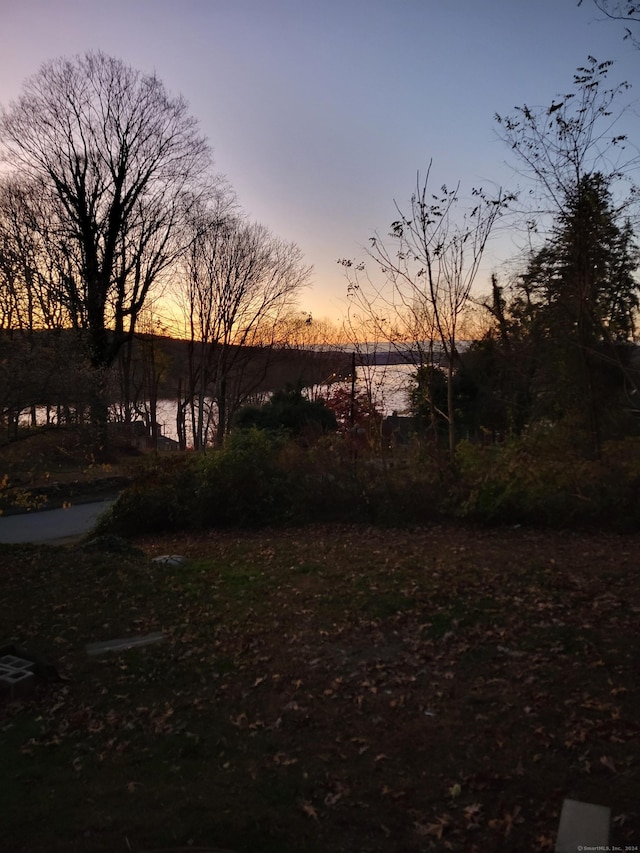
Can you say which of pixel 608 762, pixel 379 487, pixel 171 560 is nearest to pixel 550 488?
pixel 379 487

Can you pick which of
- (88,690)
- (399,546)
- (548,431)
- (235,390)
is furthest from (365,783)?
(235,390)

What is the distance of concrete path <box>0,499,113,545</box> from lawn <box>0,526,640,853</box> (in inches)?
229

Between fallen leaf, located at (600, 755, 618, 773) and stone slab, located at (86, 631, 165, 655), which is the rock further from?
A: fallen leaf, located at (600, 755, 618, 773)

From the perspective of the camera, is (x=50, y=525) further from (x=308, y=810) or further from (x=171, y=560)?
(x=308, y=810)

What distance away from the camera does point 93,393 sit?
8.36 metres

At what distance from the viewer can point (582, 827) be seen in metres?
2.95

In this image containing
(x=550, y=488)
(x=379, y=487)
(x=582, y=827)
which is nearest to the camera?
(x=582, y=827)

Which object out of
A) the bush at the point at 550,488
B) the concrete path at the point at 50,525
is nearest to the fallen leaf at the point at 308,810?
the bush at the point at 550,488

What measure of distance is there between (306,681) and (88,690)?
1707 millimetres

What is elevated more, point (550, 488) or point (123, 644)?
point (550, 488)

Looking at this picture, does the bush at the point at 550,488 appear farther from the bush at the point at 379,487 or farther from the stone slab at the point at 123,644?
the stone slab at the point at 123,644

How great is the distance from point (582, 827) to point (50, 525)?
14506 millimetres

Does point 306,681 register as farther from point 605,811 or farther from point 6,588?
point 6,588

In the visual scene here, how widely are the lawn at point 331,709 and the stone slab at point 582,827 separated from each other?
6 cm
